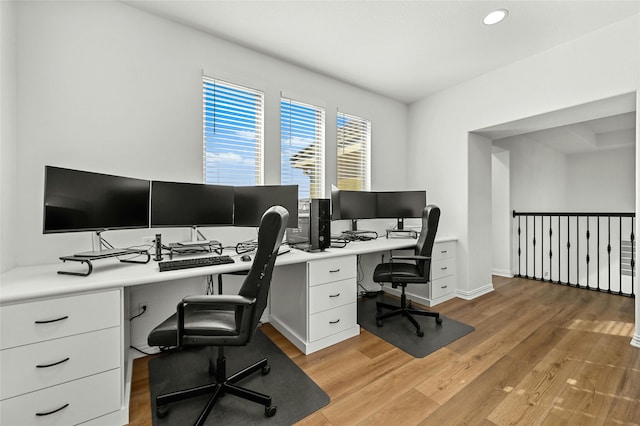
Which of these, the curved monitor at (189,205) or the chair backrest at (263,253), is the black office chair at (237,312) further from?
the curved monitor at (189,205)

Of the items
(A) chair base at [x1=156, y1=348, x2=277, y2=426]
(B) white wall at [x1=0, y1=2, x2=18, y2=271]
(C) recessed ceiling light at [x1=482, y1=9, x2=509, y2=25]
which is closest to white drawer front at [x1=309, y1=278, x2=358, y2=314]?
(A) chair base at [x1=156, y1=348, x2=277, y2=426]

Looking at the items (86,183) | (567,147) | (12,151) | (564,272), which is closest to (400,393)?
(86,183)

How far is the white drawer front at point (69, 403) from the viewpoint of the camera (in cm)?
120

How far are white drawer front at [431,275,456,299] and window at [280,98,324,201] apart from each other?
178cm

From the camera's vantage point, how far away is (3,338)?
1.16 metres

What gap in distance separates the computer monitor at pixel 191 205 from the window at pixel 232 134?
350mm

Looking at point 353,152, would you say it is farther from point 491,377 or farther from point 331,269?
point 491,377

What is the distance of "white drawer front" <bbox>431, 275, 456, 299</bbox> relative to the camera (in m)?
3.21

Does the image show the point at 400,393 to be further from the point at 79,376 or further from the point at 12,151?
the point at 12,151

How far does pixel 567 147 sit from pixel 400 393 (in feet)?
23.7

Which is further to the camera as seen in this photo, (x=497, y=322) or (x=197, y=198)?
(x=497, y=322)

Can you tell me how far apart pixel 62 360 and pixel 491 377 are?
2533 mm

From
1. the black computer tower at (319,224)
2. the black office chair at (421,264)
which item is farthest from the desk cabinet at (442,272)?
the black computer tower at (319,224)

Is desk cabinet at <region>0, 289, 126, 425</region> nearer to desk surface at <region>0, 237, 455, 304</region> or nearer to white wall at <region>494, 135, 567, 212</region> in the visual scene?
desk surface at <region>0, 237, 455, 304</region>
